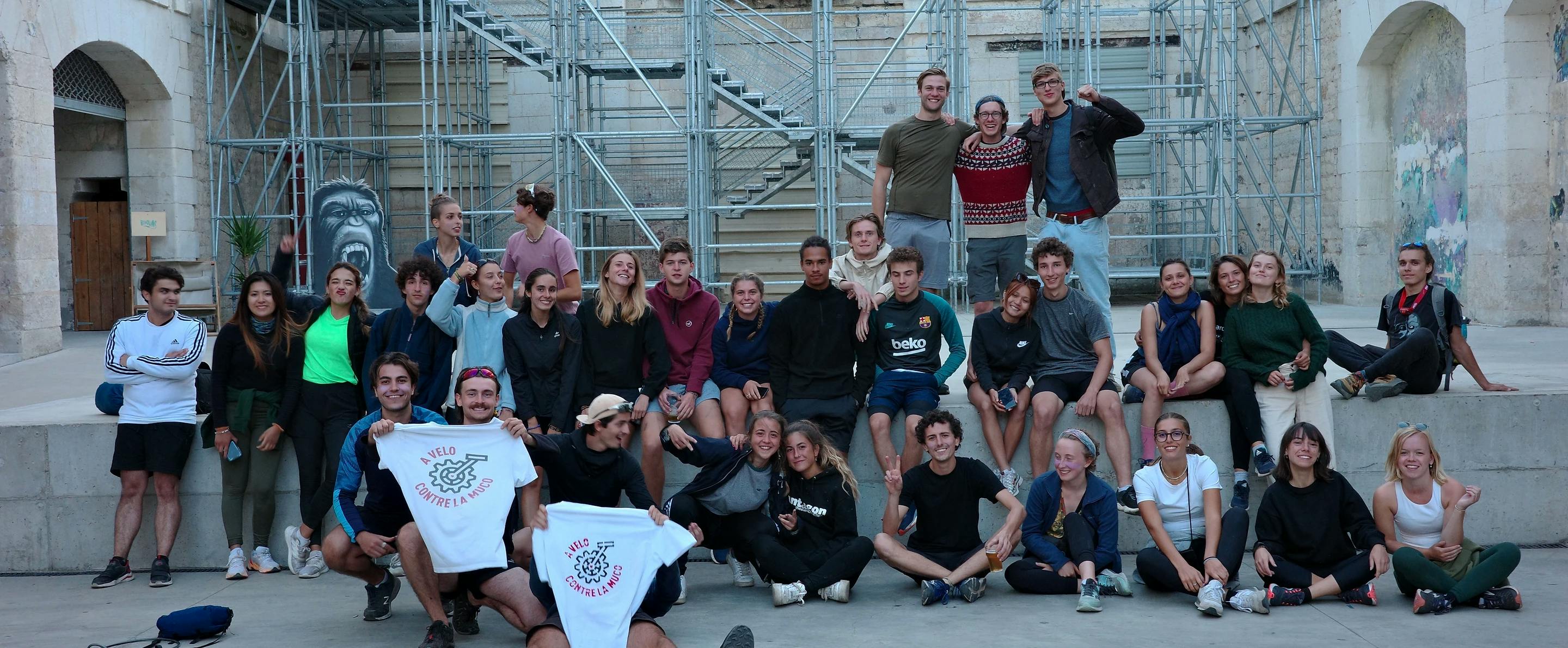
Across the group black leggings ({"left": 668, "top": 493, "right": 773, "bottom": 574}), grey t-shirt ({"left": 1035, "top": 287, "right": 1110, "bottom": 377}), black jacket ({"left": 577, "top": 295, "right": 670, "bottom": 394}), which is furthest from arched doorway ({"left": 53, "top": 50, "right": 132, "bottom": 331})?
grey t-shirt ({"left": 1035, "top": 287, "right": 1110, "bottom": 377})

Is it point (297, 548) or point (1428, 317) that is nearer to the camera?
point (297, 548)

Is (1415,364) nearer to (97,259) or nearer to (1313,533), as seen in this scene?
(1313,533)

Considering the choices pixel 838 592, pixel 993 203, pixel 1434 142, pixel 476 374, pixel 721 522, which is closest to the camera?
pixel 476 374

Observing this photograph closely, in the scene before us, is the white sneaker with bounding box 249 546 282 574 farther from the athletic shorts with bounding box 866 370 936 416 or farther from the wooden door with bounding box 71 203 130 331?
the wooden door with bounding box 71 203 130 331

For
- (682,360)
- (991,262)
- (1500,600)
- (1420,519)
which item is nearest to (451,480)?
(682,360)

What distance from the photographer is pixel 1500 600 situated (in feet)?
18.5

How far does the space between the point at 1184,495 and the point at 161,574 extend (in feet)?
17.4

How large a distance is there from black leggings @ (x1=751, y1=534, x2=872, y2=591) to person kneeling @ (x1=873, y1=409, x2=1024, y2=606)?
0.11m

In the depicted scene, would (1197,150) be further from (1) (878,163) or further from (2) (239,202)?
(2) (239,202)

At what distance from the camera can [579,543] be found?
5.23 m

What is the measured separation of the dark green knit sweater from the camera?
6.75 m

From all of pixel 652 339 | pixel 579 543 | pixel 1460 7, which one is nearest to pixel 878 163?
pixel 652 339

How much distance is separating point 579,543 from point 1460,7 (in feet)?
40.1

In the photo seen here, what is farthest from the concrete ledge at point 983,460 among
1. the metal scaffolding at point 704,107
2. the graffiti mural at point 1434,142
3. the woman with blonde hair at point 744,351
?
the metal scaffolding at point 704,107
